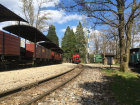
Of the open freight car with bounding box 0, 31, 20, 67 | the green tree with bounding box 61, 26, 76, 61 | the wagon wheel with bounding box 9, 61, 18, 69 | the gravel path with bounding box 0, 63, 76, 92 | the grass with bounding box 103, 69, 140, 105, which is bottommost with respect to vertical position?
the grass with bounding box 103, 69, 140, 105

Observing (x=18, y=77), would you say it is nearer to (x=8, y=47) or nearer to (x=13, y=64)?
(x=8, y=47)

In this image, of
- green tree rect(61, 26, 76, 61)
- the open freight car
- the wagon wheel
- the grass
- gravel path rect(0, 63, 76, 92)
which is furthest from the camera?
green tree rect(61, 26, 76, 61)

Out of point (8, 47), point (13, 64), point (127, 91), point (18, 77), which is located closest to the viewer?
point (127, 91)

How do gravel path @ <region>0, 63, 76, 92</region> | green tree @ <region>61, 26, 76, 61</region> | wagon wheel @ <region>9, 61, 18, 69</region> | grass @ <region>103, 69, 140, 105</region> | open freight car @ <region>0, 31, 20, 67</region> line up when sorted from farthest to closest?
green tree @ <region>61, 26, 76, 61</region> < wagon wheel @ <region>9, 61, 18, 69</region> < open freight car @ <region>0, 31, 20, 67</region> < gravel path @ <region>0, 63, 76, 92</region> < grass @ <region>103, 69, 140, 105</region>

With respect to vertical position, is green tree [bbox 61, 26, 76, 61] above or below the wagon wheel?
above

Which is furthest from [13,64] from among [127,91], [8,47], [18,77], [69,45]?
[69,45]

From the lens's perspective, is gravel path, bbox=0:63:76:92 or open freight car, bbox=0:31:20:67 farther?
open freight car, bbox=0:31:20:67

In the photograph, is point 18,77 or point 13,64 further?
point 13,64

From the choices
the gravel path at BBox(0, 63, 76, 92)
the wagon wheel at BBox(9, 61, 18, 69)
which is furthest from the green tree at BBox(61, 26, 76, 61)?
the gravel path at BBox(0, 63, 76, 92)

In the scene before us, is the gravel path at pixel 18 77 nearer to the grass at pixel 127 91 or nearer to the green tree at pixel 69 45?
the grass at pixel 127 91

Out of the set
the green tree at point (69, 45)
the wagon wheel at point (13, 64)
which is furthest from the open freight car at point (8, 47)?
the green tree at point (69, 45)

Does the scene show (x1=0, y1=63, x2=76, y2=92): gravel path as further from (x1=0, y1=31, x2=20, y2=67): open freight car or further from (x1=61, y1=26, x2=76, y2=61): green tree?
(x1=61, y1=26, x2=76, y2=61): green tree

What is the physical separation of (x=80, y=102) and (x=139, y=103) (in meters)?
1.57

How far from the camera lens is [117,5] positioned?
38.9ft
